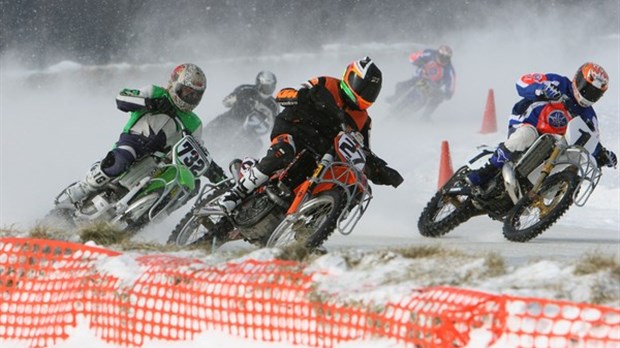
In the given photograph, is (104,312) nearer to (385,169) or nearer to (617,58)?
(385,169)

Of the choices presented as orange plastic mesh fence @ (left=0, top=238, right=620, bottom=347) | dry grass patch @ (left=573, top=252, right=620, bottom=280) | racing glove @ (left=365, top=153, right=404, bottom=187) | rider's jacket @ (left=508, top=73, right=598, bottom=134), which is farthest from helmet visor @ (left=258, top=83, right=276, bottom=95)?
dry grass patch @ (left=573, top=252, right=620, bottom=280)

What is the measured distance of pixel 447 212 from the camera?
38.2 feet

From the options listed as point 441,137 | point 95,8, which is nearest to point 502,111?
point 441,137

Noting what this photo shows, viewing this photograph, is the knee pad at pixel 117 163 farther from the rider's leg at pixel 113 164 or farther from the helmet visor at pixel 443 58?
the helmet visor at pixel 443 58

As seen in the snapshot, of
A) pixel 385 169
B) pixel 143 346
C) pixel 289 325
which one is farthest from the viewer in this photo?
pixel 385 169

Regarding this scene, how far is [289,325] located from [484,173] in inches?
234

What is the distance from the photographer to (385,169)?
31.9ft

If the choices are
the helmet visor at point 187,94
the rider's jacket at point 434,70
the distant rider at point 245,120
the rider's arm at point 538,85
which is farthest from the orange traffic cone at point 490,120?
the helmet visor at point 187,94

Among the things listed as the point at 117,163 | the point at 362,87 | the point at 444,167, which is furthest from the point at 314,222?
the point at 444,167

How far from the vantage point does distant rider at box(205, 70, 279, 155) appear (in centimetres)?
1722

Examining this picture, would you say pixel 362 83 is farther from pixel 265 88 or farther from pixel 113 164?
pixel 265 88

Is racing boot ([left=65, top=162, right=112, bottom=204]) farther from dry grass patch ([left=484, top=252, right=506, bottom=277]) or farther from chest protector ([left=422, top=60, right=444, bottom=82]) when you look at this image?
chest protector ([left=422, top=60, right=444, bottom=82])

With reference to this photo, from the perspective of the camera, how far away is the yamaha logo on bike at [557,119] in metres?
11.0

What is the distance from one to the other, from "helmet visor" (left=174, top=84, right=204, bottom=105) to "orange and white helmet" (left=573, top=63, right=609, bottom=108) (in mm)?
3458
